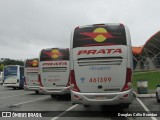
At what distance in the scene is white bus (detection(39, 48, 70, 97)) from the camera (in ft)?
70.0

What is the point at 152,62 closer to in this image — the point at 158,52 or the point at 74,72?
the point at 158,52

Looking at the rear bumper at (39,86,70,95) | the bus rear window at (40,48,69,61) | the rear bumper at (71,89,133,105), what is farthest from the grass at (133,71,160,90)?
the rear bumper at (71,89,133,105)

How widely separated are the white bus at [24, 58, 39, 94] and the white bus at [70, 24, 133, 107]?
15.4m

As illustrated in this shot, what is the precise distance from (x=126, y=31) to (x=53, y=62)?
865 centimetres

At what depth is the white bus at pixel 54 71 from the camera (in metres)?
21.3

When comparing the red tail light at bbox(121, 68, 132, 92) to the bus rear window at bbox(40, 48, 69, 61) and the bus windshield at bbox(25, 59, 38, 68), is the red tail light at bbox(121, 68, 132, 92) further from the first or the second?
the bus windshield at bbox(25, 59, 38, 68)

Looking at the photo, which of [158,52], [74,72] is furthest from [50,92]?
[158,52]

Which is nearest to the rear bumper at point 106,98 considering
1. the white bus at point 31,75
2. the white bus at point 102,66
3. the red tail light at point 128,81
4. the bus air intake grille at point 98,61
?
the white bus at point 102,66

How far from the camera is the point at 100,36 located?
13.9m

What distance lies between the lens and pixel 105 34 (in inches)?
550

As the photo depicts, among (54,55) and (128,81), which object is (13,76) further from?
(128,81)

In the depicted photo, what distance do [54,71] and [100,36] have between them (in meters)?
8.27

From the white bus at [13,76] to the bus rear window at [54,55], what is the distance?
19421 millimetres

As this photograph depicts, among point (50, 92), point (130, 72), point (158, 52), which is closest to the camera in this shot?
point (130, 72)
